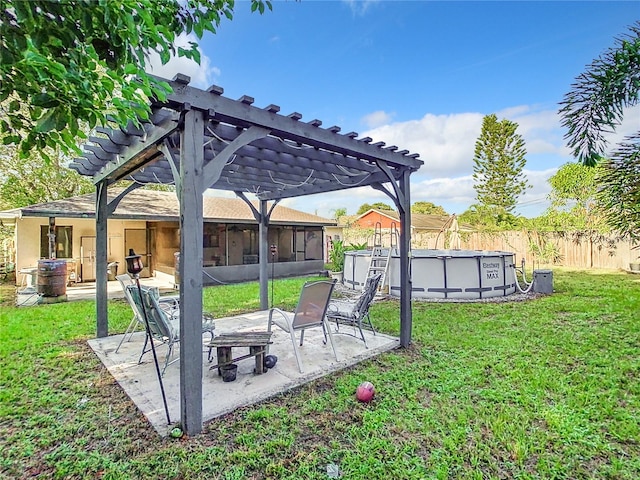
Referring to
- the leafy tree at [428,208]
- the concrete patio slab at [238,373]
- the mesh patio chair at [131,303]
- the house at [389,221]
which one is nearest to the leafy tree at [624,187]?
the concrete patio slab at [238,373]

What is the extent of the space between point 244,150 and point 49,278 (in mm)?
7438

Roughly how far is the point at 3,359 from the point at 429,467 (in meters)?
5.54

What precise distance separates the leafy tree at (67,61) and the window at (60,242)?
40.6ft

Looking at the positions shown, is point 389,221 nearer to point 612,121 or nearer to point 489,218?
point 489,218

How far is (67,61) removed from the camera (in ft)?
4.62

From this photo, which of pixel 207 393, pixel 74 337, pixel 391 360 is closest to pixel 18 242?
pixel 74 337

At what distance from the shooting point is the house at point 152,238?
10.7m

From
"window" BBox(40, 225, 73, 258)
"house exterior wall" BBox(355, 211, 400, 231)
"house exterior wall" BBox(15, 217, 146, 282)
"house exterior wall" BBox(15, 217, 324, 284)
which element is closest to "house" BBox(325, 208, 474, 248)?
"house exterior wall" BBox(355, 211, 400, 231)

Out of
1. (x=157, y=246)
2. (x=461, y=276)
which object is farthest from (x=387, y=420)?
(x=157, y=246)

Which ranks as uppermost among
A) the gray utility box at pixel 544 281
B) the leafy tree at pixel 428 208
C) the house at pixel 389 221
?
the leafy tree at pixel 428 208

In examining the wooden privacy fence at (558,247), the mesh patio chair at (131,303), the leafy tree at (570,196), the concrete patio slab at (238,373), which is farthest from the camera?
the leafy tree at (570,196)

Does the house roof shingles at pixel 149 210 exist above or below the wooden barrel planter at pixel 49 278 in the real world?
above

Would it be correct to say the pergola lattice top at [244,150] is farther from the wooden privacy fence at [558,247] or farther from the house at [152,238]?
the wooden privacy fence at [558,247]

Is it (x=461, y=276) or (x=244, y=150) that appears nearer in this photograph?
(x=244, y=150)
